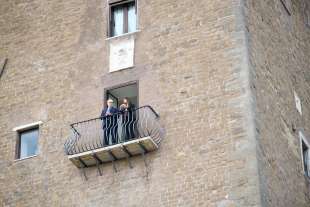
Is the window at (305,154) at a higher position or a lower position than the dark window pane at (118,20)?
lower

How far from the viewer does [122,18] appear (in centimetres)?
3300

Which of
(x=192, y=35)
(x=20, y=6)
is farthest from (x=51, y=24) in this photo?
(x=192, y=35)

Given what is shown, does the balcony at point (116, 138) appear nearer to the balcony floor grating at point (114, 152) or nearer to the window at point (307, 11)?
the balcony floor grating at point (114, 152)

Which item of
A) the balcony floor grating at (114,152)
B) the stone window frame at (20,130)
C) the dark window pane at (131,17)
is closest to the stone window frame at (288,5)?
the dark window pane at (131,17)

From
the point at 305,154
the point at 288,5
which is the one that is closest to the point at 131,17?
the point at 288,5

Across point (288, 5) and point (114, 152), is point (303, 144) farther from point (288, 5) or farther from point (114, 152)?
point (114, 152)

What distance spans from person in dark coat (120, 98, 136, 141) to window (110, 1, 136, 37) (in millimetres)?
2584

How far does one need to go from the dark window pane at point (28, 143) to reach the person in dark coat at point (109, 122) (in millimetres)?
2388

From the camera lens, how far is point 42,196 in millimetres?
31266

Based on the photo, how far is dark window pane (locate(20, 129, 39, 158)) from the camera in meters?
32.3

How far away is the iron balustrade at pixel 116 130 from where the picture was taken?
30406 millimetres

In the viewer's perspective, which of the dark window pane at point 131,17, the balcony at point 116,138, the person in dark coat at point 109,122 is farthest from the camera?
the dark window pane at point 131,17

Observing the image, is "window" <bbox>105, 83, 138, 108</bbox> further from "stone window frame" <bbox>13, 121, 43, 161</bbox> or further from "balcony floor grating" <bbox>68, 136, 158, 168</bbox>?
"stone window frame" <bbox>13, 121, 43, 161</bbox>

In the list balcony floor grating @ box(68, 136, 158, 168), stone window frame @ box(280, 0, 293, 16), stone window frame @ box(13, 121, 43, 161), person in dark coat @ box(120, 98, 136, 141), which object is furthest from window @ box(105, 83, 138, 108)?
stone window frame @ box(280, 0, 293, 16)
